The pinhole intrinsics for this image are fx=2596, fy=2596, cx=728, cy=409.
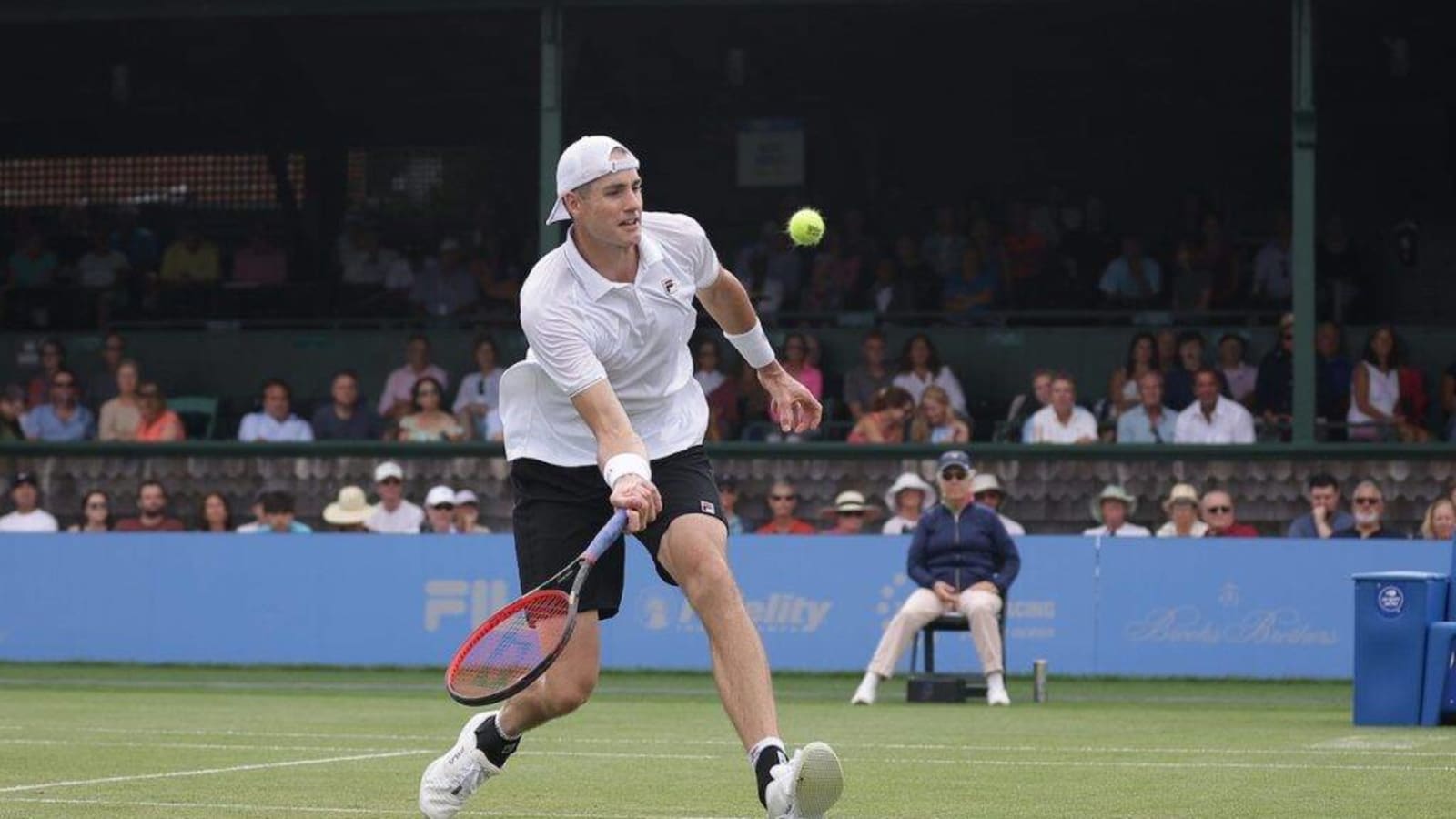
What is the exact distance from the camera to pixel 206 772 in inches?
406

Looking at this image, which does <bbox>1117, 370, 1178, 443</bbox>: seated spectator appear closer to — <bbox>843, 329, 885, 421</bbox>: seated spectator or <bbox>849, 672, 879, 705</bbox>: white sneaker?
<bbox>843, 329, 885, 421</bbox>: seated spectator

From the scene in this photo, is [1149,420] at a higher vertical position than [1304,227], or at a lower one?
lower

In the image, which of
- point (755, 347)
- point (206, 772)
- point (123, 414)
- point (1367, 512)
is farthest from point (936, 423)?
point (755, 347)

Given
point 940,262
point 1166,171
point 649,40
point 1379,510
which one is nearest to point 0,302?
point 649,40

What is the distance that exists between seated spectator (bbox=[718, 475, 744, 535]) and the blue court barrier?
59 centimetres

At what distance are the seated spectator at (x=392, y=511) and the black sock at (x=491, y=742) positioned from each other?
1191 centimetres

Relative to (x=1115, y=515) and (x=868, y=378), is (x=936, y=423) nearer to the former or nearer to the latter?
(x=868, y=378)

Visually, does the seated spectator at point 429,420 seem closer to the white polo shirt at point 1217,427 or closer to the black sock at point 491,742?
the white polo shirt at point 1217,427

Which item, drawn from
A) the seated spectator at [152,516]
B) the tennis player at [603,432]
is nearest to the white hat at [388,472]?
the seated spectator at [152,516]

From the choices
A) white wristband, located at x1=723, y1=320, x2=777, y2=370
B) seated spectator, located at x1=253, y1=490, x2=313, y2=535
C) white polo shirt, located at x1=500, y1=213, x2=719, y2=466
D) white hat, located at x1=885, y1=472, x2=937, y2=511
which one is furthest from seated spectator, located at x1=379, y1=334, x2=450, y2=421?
white polo shirt, located at x1=500, y1=213, x2=719, y2=466

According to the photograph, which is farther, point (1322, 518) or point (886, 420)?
point (886, 420)

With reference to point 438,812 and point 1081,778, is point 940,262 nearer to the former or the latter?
point 1081,778

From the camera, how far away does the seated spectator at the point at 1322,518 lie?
715 inches

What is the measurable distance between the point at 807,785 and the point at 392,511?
13174mm
